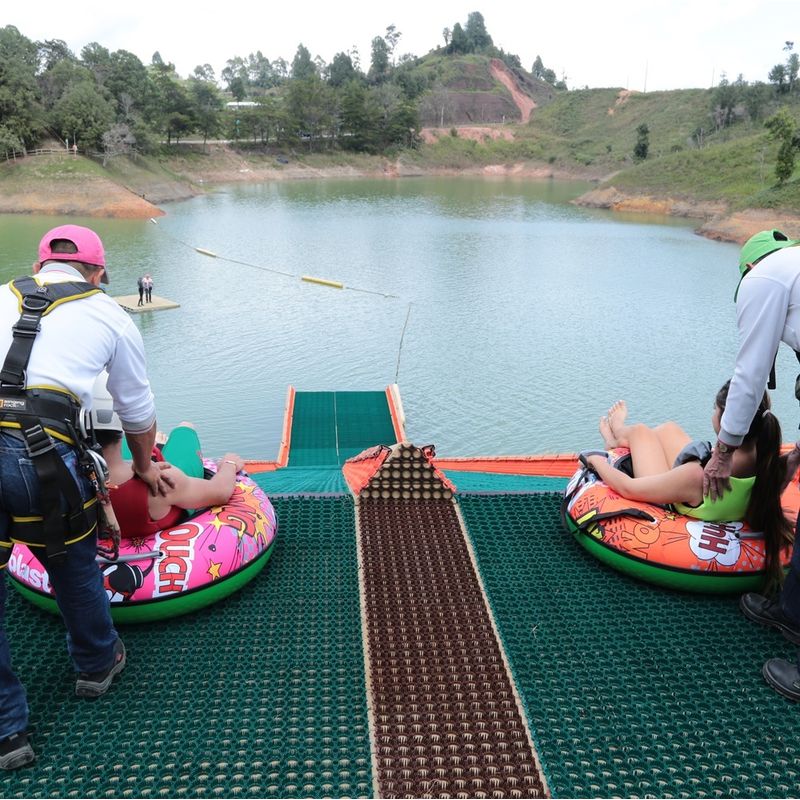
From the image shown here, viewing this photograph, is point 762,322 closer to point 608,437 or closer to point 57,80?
point 608,437

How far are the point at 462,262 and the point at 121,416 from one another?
21.4 meters

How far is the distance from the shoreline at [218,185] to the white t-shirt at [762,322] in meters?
30.3

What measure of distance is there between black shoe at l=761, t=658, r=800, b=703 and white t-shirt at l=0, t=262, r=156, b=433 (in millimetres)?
2848

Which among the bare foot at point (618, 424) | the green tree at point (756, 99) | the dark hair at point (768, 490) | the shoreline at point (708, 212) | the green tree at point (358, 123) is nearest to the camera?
the dark hair at point (768, 490)

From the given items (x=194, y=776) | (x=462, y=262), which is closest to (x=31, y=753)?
(x=194, y=776)

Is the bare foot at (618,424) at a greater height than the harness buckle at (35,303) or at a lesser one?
lesser

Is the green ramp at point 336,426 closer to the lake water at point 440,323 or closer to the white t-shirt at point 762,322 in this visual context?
the lake water at point 440,323

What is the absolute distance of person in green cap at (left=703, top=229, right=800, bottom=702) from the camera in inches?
109

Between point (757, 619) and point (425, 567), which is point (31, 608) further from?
point (757, 619)

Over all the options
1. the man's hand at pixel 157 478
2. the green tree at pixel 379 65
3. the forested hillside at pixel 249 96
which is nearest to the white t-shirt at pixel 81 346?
the man's hand at pixel 157 478

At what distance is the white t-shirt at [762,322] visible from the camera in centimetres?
277

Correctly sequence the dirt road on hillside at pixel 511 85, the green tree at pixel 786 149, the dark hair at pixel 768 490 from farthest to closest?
the dirt road on hillside at pixel 511 85 → the green tree at pixel 786 149 → the dark hair at pixel 768 490

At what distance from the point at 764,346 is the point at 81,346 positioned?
2.58 meters

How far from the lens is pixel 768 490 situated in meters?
3.50
